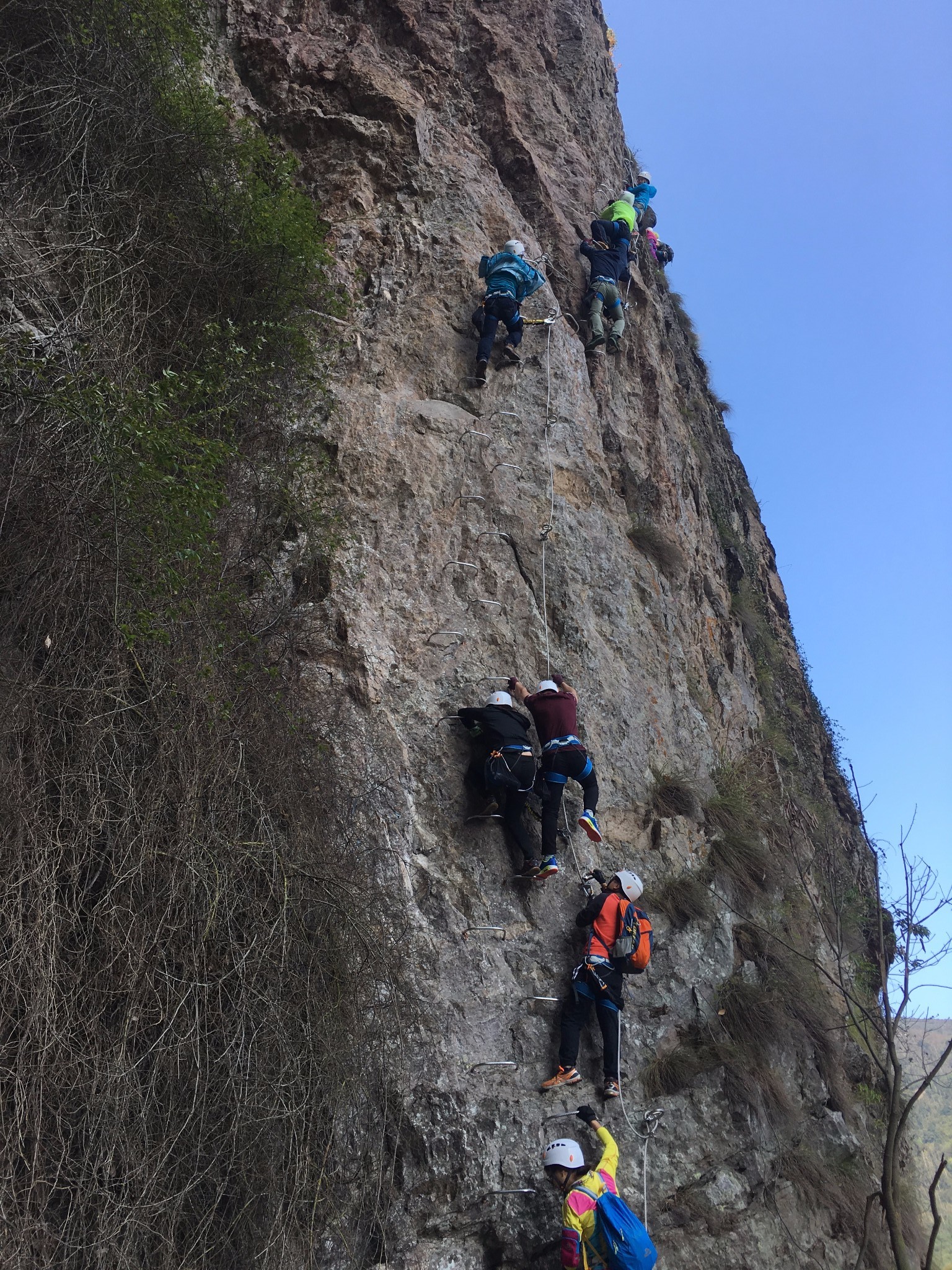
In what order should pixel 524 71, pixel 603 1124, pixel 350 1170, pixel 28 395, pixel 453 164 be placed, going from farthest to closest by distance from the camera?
pixel 524 71
pixel 453 164
pixel 603 1124
pixel 28 395
pixel 350 1170

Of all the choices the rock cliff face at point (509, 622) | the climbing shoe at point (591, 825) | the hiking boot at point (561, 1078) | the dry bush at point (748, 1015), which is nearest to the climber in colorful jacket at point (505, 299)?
the rock cliff face at point (509, 622)

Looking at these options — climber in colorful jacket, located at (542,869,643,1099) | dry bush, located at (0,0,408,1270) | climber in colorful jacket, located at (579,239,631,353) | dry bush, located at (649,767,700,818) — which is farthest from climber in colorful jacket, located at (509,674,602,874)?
climber in colorful jacket, located at (579,239,631,353)

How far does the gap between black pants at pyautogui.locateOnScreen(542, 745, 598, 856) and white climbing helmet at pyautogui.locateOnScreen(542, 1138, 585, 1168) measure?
1851mm

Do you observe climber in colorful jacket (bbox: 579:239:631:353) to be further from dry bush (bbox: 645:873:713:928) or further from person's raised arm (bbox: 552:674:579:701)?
dry bush (bbox: 645:873:713:928)

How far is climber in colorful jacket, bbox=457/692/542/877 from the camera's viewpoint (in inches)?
249

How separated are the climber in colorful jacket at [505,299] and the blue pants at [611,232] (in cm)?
224

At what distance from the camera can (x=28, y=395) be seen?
5.28m

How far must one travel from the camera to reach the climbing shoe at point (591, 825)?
6605 millimetres

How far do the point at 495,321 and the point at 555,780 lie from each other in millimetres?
4758

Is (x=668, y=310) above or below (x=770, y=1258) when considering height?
above

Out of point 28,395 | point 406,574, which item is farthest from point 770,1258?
point 28,395

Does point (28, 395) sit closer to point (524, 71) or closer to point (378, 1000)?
point (378, 1000)

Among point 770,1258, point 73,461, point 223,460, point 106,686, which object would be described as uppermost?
point 223,460

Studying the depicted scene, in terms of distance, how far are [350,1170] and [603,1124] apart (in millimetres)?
1654
